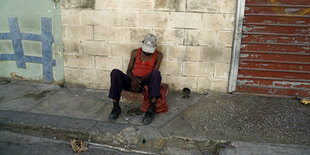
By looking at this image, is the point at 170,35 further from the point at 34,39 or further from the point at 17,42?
the point at 17,42

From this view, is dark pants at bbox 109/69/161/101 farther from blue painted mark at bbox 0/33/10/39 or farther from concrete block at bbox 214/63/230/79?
blue painted mark at bbox 0/33/10/39

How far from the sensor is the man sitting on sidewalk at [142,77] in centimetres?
372

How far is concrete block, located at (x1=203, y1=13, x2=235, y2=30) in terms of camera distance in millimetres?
4367

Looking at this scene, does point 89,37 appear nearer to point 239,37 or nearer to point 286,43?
point 239,37

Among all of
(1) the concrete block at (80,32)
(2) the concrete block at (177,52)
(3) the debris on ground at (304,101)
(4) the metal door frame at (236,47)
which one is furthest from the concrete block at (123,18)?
(3) the debris on ground at (304,101)

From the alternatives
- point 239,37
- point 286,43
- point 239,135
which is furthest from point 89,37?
point 286,43

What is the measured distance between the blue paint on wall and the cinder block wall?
404mm

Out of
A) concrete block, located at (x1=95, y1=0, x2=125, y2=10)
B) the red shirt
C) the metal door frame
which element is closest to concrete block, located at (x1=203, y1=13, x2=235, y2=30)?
the metal door frame

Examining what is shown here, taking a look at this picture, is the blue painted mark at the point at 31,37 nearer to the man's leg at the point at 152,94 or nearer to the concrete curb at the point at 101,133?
A: the concrete curb at the point at 101,133

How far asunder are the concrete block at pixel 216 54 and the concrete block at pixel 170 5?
0.93 m

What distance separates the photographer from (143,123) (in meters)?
3.64

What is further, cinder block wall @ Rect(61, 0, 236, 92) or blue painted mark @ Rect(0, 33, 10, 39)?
blue painted mark @ Rect(0, 33, 10, 39)

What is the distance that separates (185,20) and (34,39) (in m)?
3.33

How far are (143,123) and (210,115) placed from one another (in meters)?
1.14
